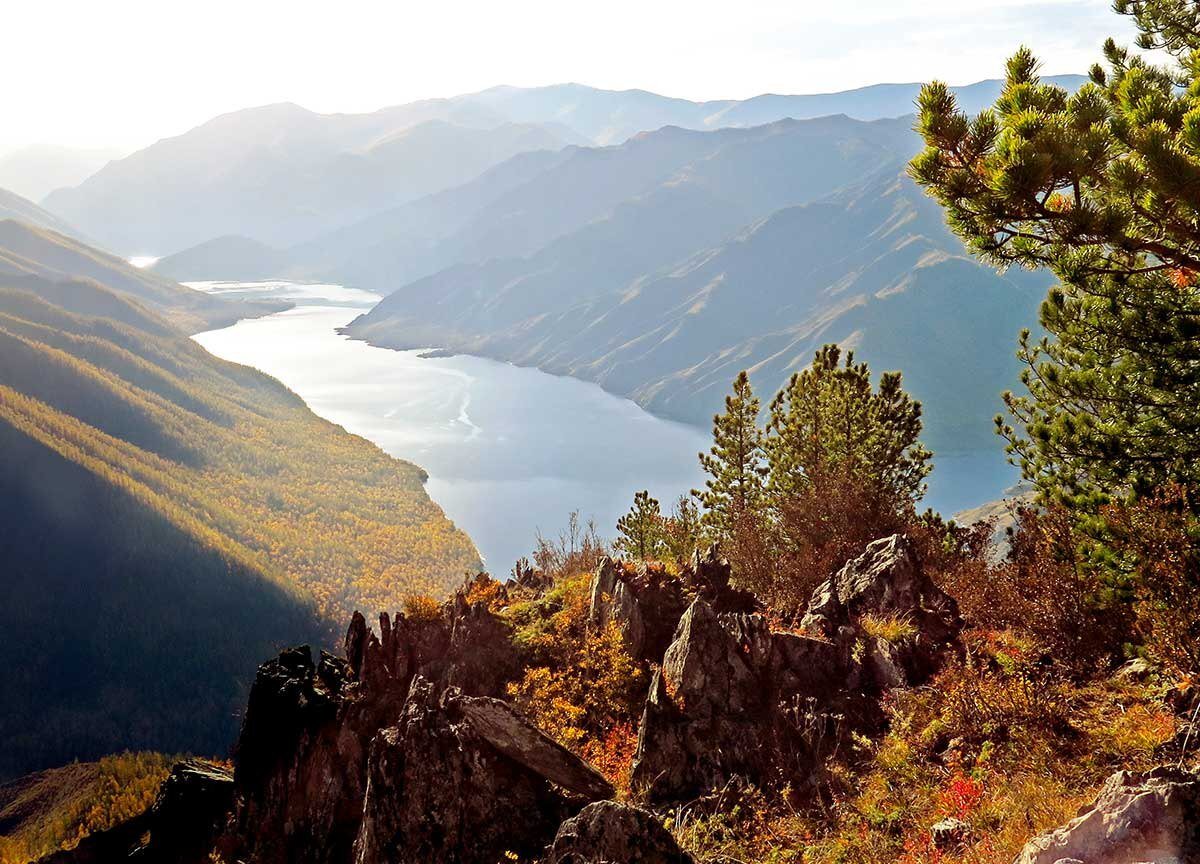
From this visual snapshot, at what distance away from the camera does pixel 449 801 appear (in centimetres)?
941

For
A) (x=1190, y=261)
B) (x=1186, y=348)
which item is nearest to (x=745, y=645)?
(x=1190, y=261)

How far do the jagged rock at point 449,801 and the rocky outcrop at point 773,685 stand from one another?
283 cm

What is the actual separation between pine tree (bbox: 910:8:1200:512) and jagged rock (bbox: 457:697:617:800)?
9336 mm

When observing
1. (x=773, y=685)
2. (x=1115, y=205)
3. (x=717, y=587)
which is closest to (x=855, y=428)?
(x=717, y=587)

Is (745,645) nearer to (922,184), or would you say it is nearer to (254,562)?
(922,184)

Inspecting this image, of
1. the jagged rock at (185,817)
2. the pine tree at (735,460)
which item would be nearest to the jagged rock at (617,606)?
the jagged rock at (185,817)

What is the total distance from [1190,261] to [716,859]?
31.0 feet

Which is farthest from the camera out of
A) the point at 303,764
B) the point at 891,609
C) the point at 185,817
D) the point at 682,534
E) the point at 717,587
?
the point at 682,534

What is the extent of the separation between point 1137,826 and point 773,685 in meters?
7.16

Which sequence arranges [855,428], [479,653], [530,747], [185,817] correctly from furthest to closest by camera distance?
[855,428]
[479,653]
[185,817]
[530,747]

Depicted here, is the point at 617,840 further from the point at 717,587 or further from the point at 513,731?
the point at 717,587

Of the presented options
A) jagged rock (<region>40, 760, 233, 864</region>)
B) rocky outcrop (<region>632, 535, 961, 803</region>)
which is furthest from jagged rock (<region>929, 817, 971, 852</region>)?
jagged rock (<region>40, 760, 233, 864</region>)

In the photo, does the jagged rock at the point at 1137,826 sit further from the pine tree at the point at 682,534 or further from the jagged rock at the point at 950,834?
the pine tree at the point at 682,534

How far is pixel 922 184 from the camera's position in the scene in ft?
34.6
